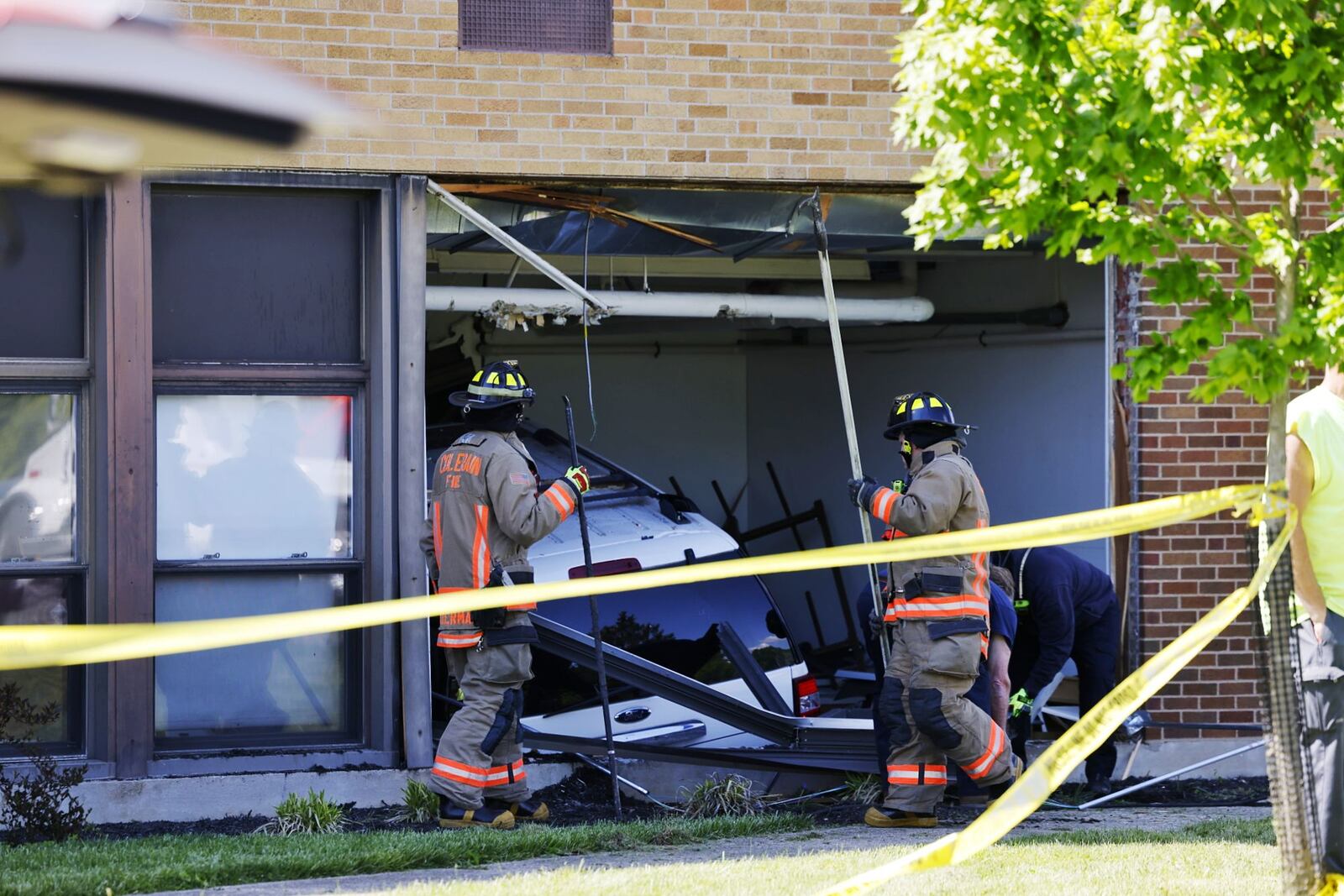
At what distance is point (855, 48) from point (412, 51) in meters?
2.22

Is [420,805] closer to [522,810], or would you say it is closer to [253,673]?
[522,810]

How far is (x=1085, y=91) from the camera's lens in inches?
186

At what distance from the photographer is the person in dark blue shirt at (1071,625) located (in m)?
8.35

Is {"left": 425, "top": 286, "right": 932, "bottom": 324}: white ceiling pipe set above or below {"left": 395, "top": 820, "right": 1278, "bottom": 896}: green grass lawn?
above

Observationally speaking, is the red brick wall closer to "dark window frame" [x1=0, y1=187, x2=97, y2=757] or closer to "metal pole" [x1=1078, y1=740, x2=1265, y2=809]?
"metal pole" [x1=1078, y1=740, x2=1265, y2=809]

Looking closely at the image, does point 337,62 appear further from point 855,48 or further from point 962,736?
point 962,736

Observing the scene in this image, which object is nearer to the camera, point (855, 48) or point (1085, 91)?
point (1085, 91)

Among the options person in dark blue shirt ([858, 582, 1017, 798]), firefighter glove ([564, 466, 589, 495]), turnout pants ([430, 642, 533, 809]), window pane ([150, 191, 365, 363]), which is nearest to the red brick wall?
person in dark blue shirt ([858, 582, 1017, 798])

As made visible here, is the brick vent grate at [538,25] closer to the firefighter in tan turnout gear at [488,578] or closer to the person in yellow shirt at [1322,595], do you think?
the firefighter in tan turnout gear at [488,578]

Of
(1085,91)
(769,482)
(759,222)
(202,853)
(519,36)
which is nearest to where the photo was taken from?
(1085,91)

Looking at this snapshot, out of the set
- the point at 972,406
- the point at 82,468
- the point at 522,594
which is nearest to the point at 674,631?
the point at 82,468

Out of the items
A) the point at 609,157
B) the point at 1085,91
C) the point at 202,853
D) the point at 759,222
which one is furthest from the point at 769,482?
the point at 1085,91

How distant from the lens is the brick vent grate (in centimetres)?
786

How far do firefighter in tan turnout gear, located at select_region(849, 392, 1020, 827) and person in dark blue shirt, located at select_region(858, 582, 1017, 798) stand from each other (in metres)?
0.27
